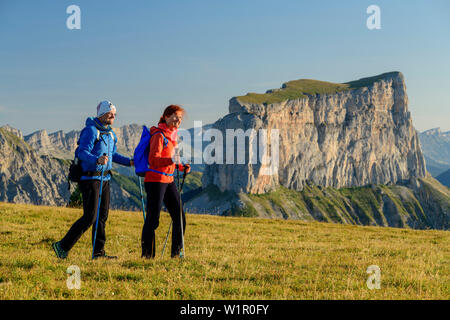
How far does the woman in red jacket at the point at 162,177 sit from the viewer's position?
28.8ft

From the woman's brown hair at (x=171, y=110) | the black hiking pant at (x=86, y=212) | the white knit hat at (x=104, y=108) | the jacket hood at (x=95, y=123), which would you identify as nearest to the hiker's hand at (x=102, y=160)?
the black hiking pant at (x=86, y=212)

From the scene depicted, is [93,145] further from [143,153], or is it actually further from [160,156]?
[160,156]

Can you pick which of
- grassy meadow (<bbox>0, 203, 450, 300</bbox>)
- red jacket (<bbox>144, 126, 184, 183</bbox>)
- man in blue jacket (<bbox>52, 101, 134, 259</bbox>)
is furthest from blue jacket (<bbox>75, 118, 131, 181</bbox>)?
grassy meadow (<bbox>0, 203, 450, 300</bbox>)

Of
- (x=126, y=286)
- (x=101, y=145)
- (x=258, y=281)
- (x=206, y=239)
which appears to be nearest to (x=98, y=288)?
(x=126, y=286)

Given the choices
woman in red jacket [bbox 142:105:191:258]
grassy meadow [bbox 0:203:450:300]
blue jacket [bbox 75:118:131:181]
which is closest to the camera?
grassy meadow [bbox 0:203:450:300]

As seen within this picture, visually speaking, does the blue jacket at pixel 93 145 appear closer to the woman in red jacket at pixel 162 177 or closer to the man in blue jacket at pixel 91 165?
the man in blue jacket at pixel 91 165

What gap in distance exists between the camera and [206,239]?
13953 millimetres

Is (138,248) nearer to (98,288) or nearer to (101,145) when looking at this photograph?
(101,145)

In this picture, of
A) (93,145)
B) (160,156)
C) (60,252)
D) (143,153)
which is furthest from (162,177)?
(60,252)

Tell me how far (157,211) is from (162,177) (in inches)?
33.5

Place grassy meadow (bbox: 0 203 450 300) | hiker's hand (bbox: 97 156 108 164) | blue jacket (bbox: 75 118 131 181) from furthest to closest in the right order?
1. blue jacket (bbox: 75 118 131 181)
2. hiker's hand (bbox: 97 156 108 164)
3. grassy meadow (bbox: 0 203 450 300)

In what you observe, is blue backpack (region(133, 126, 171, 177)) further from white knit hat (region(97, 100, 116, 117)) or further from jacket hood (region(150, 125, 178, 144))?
white knit hat (region(97, 100, 116, 117))

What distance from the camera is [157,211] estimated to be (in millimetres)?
9055

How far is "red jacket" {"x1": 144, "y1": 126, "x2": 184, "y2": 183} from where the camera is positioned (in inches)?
343
